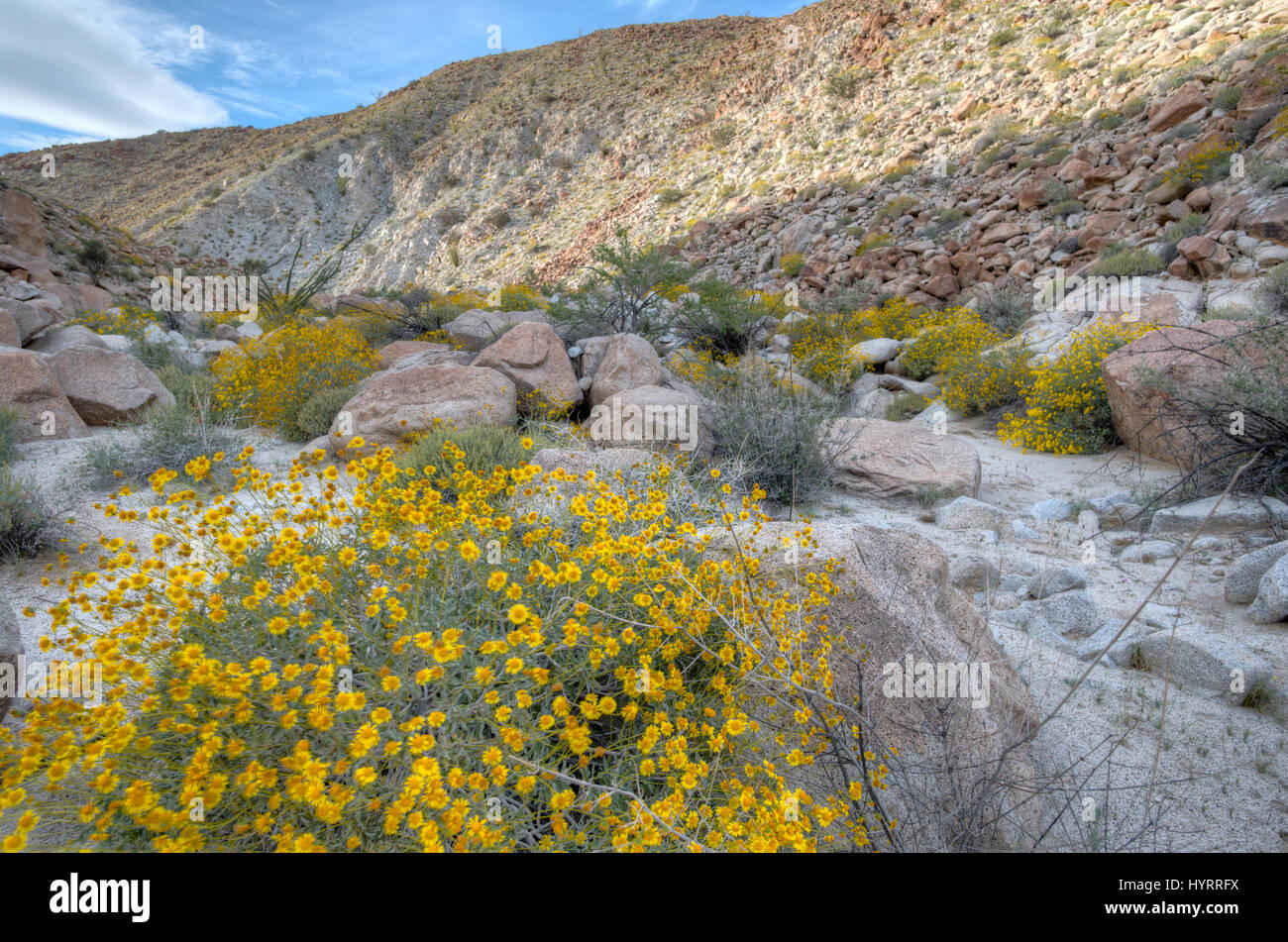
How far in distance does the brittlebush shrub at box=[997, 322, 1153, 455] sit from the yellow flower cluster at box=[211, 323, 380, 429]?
25.1 ft

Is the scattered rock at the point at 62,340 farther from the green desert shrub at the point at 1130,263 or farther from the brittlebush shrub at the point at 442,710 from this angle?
the green desert shrub at the point at 1130,263

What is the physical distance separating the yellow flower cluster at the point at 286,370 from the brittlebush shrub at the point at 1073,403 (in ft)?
25.1

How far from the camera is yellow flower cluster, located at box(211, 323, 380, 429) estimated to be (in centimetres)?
671

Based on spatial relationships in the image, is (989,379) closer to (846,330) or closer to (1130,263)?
(1130,263)

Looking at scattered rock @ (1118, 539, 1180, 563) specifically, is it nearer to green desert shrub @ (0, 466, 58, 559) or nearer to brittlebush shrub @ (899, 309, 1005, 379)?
brittlebush shrub @ (899, 309, 1005, 379)

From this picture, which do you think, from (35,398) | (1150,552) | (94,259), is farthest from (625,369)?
(94,259)

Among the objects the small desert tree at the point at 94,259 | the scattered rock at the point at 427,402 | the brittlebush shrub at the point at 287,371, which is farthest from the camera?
the small desert tree at the point at 94,259

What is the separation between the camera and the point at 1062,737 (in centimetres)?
246

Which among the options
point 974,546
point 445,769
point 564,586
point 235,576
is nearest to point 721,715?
point 564,586

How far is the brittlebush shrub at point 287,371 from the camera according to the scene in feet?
22.0

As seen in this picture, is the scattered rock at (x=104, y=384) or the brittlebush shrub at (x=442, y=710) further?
the scattered rock at (x=104, y=384)

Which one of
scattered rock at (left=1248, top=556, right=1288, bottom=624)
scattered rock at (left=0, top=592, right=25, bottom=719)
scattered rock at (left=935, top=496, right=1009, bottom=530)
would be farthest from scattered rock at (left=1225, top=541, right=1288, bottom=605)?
scattered rock at (left=0, top=592, right=25, bottom=719)

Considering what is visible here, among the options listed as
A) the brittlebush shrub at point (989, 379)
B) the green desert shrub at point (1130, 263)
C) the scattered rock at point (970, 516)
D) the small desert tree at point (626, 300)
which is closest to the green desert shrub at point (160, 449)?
the small desert tree at point (626, 300)
